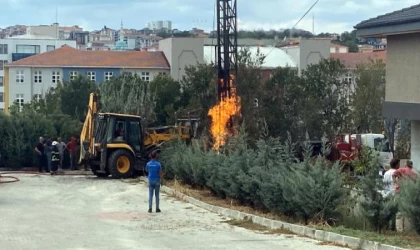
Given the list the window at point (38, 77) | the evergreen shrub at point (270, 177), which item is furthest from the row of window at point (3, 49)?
the evergreen shrub at point (270, 177)

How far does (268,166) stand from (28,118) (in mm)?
23300

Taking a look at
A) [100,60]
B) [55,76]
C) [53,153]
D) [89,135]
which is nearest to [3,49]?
[55,76]

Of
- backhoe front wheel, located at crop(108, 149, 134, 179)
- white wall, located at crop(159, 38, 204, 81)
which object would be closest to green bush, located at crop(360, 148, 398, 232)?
backhoe front wheel, located at crop(108, 149, 134, 179)

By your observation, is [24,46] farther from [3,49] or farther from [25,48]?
[3,49]

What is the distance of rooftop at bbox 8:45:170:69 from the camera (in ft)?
350

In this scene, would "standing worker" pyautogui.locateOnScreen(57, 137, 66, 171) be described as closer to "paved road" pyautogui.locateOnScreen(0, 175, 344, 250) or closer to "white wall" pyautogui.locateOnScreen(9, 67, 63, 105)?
"paved road" pyautogui.locateOnScreen(0, 175, 344, 250)

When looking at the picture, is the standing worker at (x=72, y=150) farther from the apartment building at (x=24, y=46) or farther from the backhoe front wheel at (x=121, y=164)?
the apartment building at (x=24, y=46)

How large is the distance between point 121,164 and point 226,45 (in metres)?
14.1

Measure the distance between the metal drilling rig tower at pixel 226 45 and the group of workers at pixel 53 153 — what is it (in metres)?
9.48

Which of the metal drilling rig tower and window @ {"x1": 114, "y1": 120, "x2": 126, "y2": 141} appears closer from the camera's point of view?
window @ {"x1": 114, "y1": 120, "x2": 126, "y2": 141}

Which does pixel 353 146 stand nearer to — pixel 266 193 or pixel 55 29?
pixel 266 193

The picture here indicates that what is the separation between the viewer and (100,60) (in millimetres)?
107688

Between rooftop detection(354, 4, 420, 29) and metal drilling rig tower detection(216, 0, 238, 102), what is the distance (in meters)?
18.7

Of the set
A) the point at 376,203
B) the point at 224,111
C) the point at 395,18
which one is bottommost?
the point at 376,203
